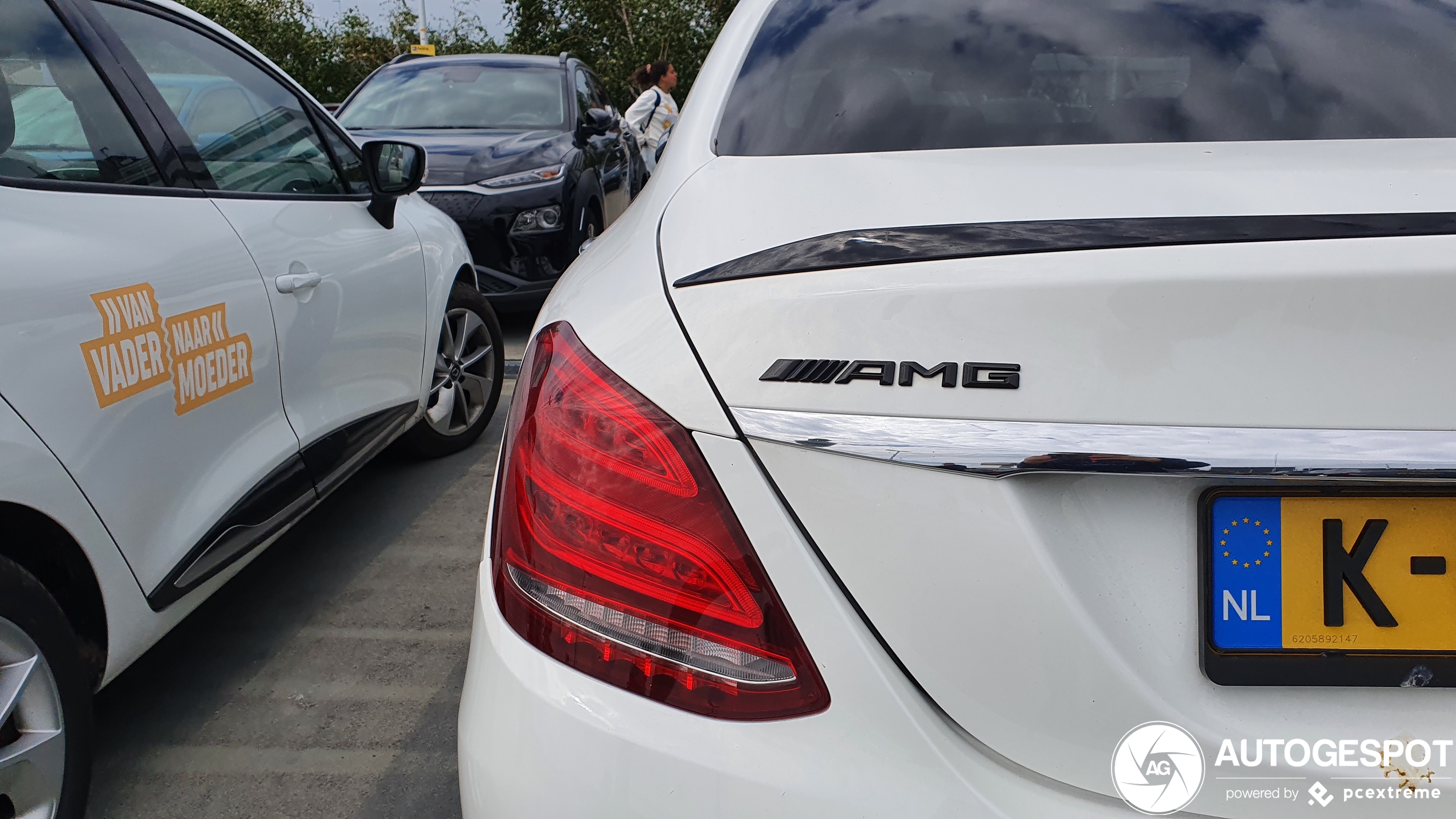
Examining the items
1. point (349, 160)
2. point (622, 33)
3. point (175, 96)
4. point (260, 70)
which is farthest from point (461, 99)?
point (622, 33)

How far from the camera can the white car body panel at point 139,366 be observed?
1720 mm

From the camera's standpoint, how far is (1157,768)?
94 cm

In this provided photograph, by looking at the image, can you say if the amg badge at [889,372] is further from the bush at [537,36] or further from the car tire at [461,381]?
the bush at [537,36]

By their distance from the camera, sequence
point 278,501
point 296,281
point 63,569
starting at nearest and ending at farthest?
point 63,569 → point 278,501 → point 296,281

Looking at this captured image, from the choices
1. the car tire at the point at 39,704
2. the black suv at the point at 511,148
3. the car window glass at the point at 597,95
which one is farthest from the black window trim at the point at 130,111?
the car window glass at the point at 597,95

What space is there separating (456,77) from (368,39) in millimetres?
23530

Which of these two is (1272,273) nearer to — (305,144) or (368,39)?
(305,144)

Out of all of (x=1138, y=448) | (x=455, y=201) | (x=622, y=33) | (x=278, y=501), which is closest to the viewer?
(x=1138, y=448)

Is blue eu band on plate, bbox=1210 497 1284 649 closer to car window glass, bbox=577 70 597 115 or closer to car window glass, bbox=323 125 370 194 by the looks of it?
car window glass, bbox=323 125 370 194

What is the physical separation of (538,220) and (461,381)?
2098 mm

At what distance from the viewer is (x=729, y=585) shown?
1.00 meters

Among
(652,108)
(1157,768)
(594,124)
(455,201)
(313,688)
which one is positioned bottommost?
(313,688)

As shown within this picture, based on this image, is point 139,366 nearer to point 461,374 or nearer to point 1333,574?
point 1333,574

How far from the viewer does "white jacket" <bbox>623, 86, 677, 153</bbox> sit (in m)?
9.45
